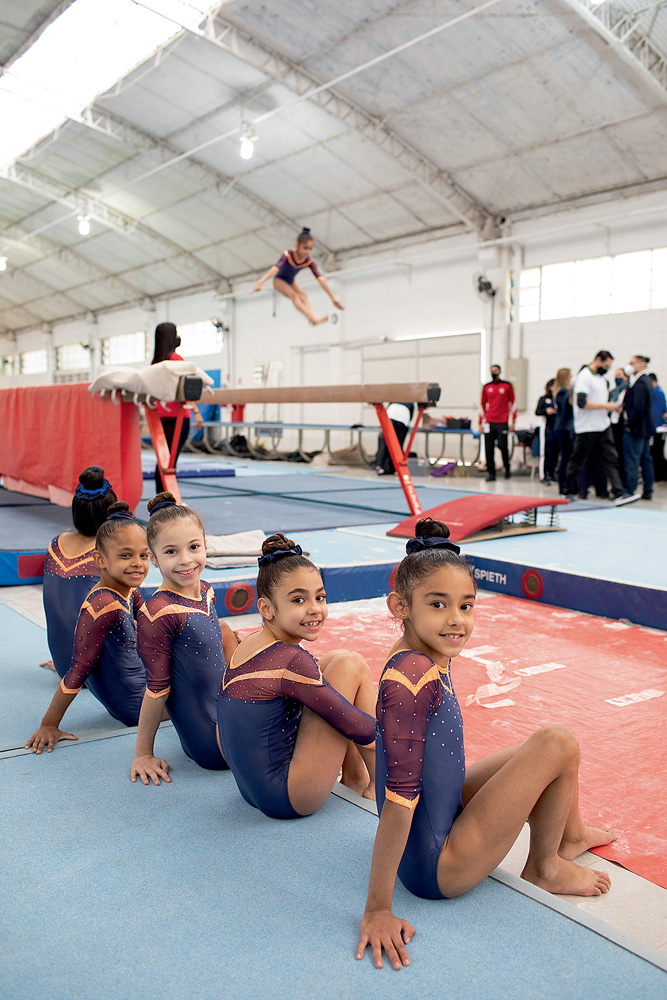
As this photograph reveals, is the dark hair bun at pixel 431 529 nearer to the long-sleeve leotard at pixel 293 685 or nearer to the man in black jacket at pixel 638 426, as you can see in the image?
the long-sleeve leotard at pixel 293 685

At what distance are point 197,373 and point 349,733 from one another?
4124 mm

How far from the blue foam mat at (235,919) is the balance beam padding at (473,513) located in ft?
11.7

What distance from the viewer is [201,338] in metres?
22.0

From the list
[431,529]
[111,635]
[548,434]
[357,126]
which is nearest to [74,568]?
[111,635]

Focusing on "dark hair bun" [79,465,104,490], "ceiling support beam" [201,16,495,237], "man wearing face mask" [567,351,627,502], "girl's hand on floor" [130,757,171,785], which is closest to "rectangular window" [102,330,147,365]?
"ceiling support beam" [201,16,495,237]

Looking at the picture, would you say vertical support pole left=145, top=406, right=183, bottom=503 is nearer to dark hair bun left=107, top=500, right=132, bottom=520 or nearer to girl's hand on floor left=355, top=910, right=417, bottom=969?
dark hair bun left=107, top=500, right=132, bottom=520

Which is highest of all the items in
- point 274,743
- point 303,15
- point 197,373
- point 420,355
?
point 303,15

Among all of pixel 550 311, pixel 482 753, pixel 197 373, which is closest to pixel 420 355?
pixel 550 311

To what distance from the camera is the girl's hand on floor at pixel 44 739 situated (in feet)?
7.29

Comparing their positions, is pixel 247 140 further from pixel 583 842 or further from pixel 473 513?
pixel 583 842

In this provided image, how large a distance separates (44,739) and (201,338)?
20610 millimetres

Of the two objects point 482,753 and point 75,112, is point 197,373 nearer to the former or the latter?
point 482,753

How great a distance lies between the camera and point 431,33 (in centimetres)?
977

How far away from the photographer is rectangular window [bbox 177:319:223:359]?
21.3 metres
